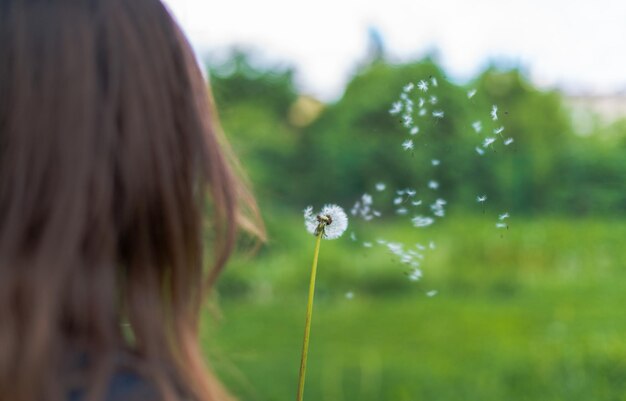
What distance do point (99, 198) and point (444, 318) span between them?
4215 millimetres

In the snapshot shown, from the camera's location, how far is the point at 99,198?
94 centimetres

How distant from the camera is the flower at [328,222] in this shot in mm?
1048

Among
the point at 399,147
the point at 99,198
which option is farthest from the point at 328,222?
the point at 399,147

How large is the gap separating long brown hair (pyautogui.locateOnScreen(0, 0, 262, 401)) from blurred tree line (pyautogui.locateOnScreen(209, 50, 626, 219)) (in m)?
1.71

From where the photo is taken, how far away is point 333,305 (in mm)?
5453

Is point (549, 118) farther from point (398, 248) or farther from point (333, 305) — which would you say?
point (398, 248)

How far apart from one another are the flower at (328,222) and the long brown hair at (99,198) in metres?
0.08

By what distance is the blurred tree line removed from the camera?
4.30 metres

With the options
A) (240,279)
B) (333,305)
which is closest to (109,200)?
(333,305)

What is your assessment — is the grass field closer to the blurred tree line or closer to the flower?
the blurred tree line

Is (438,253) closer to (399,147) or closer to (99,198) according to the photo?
(399,147)

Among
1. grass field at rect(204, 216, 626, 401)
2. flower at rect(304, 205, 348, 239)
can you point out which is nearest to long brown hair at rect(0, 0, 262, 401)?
flower at rect(304, 205, 348, 239)

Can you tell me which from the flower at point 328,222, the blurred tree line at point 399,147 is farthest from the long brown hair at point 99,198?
the blurred tree line at point 399,147

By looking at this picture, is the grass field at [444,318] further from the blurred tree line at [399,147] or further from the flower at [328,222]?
the flower at [328,222]
